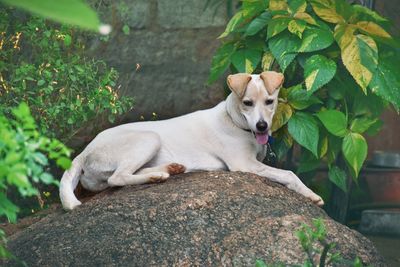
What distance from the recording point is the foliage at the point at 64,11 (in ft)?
4.06

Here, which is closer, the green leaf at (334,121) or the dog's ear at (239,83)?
the dog's ear at (239,83)

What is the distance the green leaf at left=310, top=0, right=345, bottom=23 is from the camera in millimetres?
5246

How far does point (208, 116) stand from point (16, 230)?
1.45m

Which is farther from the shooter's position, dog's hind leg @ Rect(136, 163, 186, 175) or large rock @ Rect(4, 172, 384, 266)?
dog's hind leg @ Rect(136, 163, 186, 175)

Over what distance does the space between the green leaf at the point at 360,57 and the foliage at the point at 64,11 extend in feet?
13.0

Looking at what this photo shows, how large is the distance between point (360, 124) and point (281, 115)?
543mm

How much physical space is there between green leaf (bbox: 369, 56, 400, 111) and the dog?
0.61m

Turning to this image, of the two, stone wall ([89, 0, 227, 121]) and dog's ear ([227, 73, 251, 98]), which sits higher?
dog's ear ([227, 73, 251, 98])

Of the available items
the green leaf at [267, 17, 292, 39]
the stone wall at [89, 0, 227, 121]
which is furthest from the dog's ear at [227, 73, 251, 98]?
the stone wall at [89, 0, 227, 121]

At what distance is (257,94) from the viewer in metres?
4.92

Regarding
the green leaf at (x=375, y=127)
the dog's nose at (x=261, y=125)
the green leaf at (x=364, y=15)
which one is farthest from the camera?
the green leaf at (x=375, y=127)

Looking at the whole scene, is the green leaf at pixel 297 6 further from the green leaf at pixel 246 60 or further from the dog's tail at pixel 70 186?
the dog's tail at pixel 70 186

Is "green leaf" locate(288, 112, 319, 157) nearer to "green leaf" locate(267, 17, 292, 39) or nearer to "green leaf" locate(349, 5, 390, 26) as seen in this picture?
"green leaf" locate(267, 17, 292, 39)

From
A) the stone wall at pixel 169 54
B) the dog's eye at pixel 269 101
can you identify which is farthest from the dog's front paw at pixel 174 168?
the stone wall at pixel 169 54
